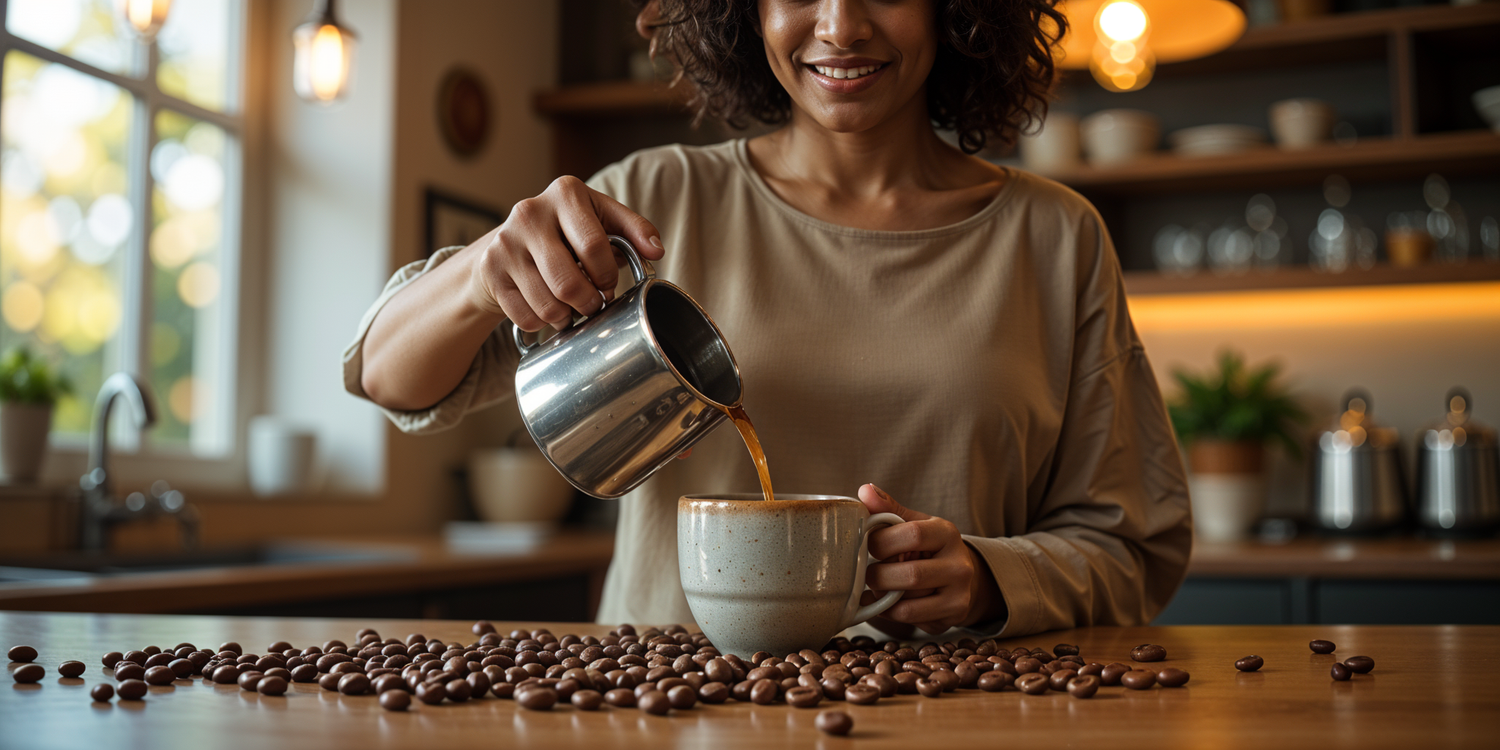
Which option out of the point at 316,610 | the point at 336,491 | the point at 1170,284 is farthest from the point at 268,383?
the point at 1170,284

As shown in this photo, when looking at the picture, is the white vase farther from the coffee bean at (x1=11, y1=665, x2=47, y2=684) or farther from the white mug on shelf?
the coffee bean at (x1=11, y1=665, x2=47, y2=684)

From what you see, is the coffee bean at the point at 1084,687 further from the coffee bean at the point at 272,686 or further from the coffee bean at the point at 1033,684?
the coffee bean at the point at 272,686

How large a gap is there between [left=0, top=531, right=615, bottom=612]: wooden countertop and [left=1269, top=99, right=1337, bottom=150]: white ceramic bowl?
81.2 inches

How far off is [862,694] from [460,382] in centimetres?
64

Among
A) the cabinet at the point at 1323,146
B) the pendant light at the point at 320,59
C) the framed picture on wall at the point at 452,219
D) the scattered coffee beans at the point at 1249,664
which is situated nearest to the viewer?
the scattered coffee beans at the point at 1249,664

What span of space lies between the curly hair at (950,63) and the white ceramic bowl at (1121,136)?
1949 mm

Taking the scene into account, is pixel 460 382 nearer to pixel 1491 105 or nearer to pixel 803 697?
pixel 803 697

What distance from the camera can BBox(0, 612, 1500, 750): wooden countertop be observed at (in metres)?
0.57

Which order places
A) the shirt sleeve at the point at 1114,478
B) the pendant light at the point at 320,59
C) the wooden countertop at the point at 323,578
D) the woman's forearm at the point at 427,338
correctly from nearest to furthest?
the woman's forearm at the point at 427,338
the shirt sleeve at the point at 1114,478
the wooden countertop at the point at 323,578
the pendant light at the point at 320,59

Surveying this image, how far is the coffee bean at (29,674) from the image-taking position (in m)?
0.73

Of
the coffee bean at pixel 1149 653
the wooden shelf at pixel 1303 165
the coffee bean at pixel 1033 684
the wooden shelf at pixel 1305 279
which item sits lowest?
the coffee bean at pixel 1149 653

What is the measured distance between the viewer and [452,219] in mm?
3600

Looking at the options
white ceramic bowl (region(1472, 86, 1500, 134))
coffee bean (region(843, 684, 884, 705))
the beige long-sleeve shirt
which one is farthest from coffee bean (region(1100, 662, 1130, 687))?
white ceramic bowl (region(1472, 86, 1500, 134))

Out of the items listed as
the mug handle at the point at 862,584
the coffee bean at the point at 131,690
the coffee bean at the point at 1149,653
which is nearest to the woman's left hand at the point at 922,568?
the mug handle at the point at 862,584
